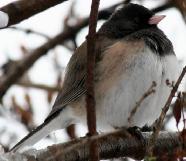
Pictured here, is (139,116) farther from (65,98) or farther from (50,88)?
(50,88)

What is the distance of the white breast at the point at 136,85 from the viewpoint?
88.3 inches

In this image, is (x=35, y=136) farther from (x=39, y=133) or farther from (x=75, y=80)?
(x=75, y=80)

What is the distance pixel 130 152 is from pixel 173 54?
565 mm

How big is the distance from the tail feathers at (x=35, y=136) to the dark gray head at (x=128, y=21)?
1.86 ft

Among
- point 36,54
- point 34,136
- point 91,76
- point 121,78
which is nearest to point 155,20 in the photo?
point 121,78

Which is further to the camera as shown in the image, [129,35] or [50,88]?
[50,88]

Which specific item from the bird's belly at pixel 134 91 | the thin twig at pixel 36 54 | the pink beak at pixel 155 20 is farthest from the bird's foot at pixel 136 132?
the thin twig at pixel 36 54

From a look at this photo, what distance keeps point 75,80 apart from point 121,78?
1.05ft

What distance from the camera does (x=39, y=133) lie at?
7.74 ft

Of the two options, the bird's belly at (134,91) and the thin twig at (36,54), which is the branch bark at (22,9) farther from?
the thin twig at (36,54)

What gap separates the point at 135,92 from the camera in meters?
2.26

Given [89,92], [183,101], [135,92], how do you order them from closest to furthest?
[89,92]
[183,101]
[135,92]

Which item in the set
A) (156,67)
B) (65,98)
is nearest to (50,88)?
(65,98)

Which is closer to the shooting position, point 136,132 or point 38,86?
point 136,132
